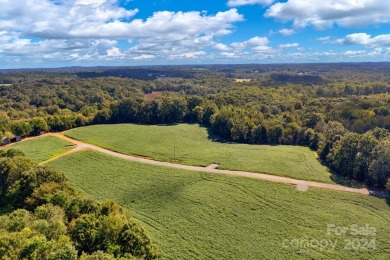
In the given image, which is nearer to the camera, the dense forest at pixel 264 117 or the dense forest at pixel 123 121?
the dense forest at pixel 123 121

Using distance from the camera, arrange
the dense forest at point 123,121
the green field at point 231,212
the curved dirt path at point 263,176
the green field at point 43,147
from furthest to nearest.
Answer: the green field at point 43,147 < the curved dirt path at point 263,176 < the green field at point 231,212 < the dense forest at point 123,121

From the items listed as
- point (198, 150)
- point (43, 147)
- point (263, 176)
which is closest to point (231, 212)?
point (263, 176)

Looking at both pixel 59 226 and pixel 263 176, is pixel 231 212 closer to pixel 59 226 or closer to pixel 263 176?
pixel 263 176

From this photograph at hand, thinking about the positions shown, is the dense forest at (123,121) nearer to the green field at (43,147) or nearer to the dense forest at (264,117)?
the dense forest at (264,117)

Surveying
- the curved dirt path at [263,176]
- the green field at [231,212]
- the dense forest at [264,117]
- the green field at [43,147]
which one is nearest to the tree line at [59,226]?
the green field at [231,212]

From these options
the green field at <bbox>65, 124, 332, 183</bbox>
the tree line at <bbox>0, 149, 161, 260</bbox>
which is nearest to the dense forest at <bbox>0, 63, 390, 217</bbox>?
the green field at <bbox>65, 124, 332, 183</bbox>

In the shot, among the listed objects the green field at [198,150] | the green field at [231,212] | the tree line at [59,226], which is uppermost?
the tree line at [59,226]
